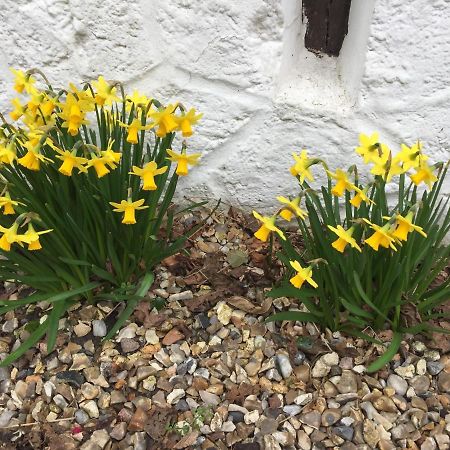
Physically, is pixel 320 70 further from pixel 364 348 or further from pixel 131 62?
pixel 364 348

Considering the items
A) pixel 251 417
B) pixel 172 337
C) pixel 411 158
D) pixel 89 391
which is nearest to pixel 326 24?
pixel 411 158

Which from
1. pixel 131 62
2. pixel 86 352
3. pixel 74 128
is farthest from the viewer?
pixel 131 62

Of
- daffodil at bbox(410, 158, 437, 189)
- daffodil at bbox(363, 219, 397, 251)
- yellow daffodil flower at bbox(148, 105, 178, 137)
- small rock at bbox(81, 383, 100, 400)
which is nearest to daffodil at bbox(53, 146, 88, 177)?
yellow daffodil flower at bbox(148, 105, 178, 137)

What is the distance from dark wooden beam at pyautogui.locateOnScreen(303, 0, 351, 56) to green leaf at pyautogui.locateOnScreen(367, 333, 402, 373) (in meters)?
0.89

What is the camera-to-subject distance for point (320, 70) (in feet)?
5.89

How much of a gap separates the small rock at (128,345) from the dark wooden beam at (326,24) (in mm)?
1056

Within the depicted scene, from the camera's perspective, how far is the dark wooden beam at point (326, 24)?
5.52 ft

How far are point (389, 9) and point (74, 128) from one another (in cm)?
91

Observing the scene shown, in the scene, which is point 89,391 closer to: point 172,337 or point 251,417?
point 172,337

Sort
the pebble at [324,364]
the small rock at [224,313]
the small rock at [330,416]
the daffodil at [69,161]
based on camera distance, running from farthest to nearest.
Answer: the small rock at [224,313] → the pebble at [324,364] → the small rock at [330,416] → the daffodil at [69,161]

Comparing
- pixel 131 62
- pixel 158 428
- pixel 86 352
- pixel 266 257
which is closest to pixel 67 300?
pixel 86 352

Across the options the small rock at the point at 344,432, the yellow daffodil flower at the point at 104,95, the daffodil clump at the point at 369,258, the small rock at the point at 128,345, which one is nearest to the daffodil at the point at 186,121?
the yellow daffodil flower at the point at 104,95

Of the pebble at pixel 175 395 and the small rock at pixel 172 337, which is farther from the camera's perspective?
the small rock at pixel 172 337

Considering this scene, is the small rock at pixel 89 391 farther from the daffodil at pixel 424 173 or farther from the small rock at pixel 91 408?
the daffodil at pixel 424 173
